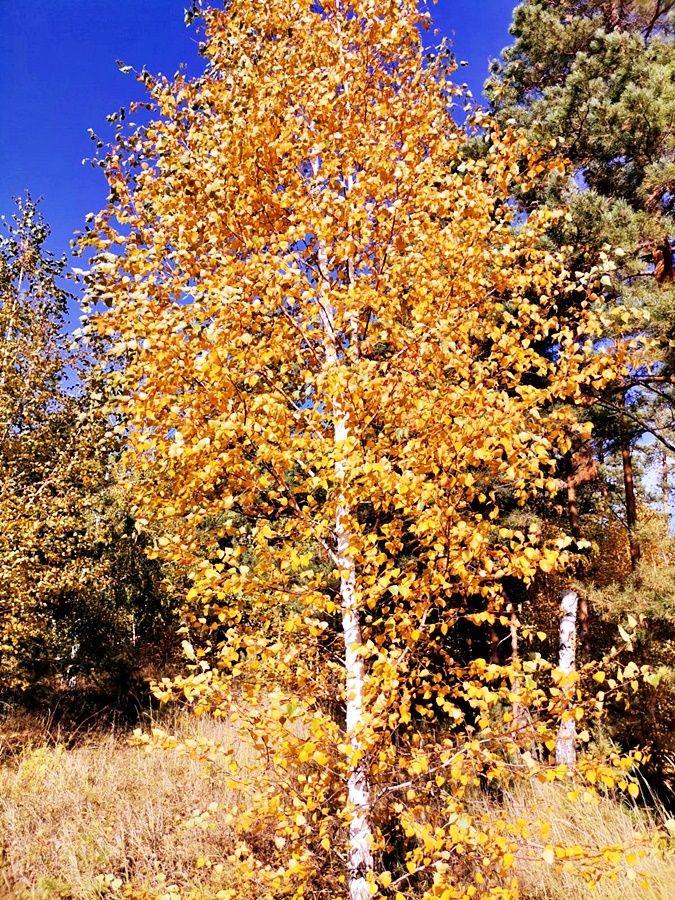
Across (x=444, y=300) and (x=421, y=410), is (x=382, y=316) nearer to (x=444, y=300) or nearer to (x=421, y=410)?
(x=444, y=300)

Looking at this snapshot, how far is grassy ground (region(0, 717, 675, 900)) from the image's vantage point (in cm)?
476

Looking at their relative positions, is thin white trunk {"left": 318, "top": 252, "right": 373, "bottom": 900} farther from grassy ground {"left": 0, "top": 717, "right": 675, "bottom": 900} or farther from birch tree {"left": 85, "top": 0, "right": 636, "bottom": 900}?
grassy ground {"left": 0, "top": 717, "right": 675, "bottom": 900}

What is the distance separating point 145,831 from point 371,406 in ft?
19.3

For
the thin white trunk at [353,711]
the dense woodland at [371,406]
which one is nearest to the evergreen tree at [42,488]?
the dense woodland at [371,406]

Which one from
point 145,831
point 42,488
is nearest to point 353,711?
point 145,831

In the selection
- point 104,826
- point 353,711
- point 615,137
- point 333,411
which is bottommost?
point 104,826

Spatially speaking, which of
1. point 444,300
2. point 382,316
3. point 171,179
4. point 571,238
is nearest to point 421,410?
point 382,316

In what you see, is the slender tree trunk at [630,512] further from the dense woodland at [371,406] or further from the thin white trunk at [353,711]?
the thin white trunk at [353,711]

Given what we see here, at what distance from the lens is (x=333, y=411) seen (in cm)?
360

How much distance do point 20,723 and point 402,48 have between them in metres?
14.3

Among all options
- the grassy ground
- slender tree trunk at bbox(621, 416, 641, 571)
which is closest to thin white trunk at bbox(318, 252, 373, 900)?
the grassy ground

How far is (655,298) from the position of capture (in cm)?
614

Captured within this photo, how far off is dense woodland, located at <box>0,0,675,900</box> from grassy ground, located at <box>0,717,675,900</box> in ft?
0.36

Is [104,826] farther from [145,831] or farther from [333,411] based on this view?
[333,411]
